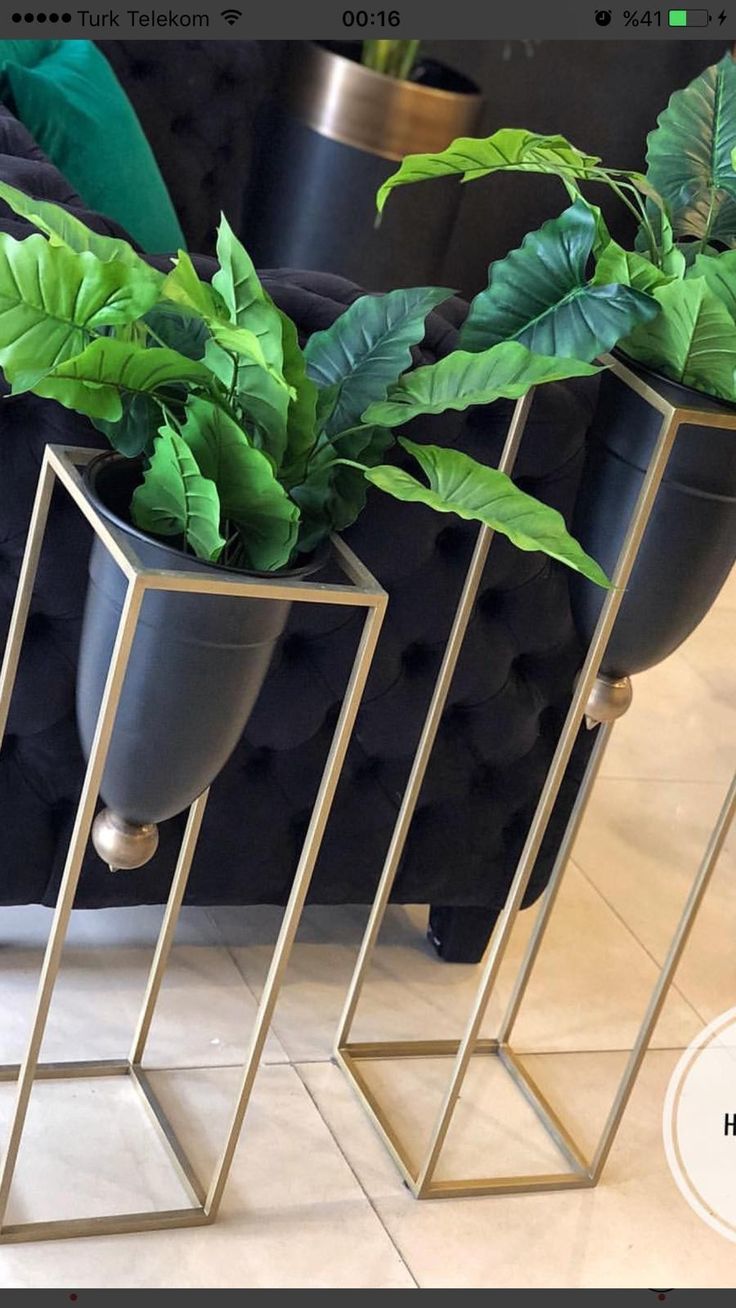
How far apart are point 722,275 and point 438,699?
0.50 metres

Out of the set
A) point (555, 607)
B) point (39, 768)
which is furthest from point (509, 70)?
point (39, 768)

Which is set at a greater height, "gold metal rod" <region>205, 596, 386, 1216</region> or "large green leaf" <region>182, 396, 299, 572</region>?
"large green leaf" <region>182, 396, 299, 572</region>

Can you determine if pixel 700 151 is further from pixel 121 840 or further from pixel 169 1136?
pixel 169 1136

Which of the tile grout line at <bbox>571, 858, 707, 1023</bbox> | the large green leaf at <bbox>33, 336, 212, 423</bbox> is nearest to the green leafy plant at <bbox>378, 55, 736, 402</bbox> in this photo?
the large green leaf at <bbox>33, 336, 212, 423</bbox>

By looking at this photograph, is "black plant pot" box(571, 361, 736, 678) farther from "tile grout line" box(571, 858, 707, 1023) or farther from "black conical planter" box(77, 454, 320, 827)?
"tile grout line" box(571, 858, 707, 1023)

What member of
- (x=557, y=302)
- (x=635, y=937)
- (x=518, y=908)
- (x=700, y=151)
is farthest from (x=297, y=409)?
(x=635, y=937)

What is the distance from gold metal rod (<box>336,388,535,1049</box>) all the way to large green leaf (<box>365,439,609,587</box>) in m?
0.29

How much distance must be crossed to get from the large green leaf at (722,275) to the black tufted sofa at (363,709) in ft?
0.88

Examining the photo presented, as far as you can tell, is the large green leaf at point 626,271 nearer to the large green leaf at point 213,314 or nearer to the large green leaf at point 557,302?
the large green leaf at point 557,302

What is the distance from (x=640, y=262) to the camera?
1.24 m

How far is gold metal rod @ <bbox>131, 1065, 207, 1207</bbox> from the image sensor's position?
1.45 meters

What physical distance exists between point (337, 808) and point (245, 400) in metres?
0.68
